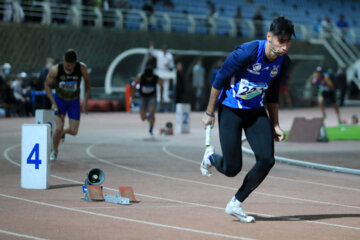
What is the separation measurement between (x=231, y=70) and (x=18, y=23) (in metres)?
21.5

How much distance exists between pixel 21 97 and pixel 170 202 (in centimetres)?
1864

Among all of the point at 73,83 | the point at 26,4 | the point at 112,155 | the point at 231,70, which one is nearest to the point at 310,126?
the point at 112,155

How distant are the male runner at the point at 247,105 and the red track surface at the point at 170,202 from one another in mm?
580

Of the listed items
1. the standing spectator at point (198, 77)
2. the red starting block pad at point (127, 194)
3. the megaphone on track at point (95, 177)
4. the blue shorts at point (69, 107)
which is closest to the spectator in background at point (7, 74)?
the standing spectator at point (198, 77)

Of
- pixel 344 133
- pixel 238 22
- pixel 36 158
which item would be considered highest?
pixel 238 22

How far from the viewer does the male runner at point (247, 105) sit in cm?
725

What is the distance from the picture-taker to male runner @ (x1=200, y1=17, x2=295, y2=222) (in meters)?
7.25

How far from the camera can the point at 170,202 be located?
29.3ft

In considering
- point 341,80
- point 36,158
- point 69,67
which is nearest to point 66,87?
point 69,67

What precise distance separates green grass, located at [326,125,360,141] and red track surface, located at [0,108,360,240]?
3898 millimetres

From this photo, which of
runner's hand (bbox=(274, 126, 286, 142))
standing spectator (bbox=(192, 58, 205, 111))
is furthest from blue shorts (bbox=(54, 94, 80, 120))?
standing spectator (bbox=(192, 58, 205, 111))

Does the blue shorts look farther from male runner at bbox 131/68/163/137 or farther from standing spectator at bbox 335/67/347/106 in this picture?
standing spectator at bbox 335/67/347/106

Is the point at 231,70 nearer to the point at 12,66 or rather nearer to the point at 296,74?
the point at 12,66

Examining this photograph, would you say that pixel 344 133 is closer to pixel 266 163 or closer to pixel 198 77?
pixel 198 77
